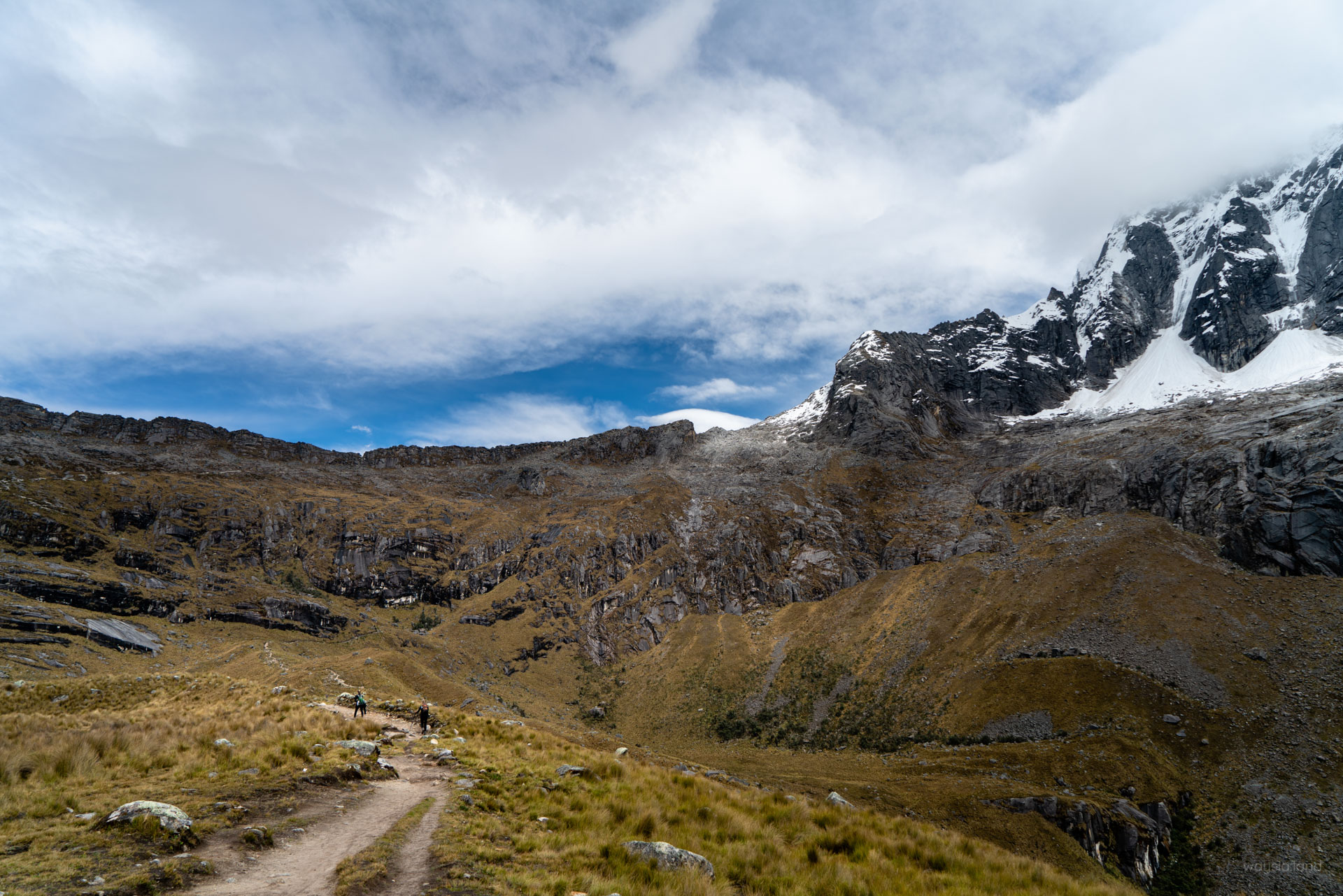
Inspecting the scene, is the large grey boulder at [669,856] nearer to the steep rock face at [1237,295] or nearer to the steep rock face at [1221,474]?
the steep rock face at [1221,474]

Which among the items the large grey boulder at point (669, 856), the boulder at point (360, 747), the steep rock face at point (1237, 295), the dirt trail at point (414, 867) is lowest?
the boulder at point (360, 747)

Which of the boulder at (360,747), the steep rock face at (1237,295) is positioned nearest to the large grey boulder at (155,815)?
the boulder at (360,747)

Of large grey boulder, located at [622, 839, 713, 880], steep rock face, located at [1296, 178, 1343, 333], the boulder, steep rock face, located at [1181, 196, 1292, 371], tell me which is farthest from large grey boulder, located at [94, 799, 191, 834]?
steep rock face, located at [1181, 196, 1292, 371]

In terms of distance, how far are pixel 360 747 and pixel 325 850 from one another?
1068cm

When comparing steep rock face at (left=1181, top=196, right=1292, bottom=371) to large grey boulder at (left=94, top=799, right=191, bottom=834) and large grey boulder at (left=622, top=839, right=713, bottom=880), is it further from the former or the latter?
large grey boulder at (left=94, top=799, right=191, bottom=834)

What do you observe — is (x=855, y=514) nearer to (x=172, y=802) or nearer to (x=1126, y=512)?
(x=1126, y=512)

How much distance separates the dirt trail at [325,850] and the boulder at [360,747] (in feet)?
12.0

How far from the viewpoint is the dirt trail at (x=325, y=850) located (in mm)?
9586

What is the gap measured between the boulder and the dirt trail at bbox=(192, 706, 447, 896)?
366 cm

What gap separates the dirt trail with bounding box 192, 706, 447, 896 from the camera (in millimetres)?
9586

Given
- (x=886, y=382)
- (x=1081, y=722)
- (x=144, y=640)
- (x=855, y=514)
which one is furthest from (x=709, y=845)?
(x=886, y=382)

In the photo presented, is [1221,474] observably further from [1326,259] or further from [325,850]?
[1326,259]

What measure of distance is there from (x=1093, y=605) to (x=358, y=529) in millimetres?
152812

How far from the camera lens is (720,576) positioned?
409 feet
